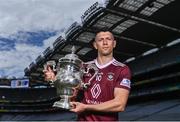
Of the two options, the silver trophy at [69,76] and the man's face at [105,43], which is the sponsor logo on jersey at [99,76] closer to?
the silver trophy at [69,76]

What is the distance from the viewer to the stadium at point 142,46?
2375 cm

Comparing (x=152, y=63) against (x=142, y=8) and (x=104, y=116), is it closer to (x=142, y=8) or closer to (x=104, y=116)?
(x=142, y=8)

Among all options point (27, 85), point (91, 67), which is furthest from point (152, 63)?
point (91, 67)

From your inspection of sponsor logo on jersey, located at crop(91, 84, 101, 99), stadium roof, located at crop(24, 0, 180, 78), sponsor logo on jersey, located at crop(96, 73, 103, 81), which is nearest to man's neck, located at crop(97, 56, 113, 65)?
sponsor logo on jersey, located at crop(96, 73, 103, 81)

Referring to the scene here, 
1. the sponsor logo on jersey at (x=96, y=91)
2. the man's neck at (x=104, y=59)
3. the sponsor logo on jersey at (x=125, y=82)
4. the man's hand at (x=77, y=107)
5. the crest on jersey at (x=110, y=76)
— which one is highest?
the man's neck at (x=104, y=59)

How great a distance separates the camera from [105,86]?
3072 mm

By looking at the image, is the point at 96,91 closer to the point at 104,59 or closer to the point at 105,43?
the point at 104,59

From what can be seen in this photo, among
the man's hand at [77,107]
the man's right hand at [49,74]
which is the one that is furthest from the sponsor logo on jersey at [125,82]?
the man's right hand at [49,74]

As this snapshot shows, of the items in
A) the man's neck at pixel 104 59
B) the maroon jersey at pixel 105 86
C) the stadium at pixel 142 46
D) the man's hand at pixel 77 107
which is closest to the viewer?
the man's hand at pixel 77 107

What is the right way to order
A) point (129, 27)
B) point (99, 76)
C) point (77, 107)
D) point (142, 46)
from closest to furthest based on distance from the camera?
point (77, 107)
point (99, 76)
point (129, 27)
point (142, 46)

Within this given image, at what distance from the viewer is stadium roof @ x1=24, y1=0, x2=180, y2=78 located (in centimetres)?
2345

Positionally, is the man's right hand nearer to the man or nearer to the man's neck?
the man

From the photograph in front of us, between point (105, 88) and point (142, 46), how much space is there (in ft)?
97.3

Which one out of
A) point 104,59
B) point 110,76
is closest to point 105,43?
point 104,59
